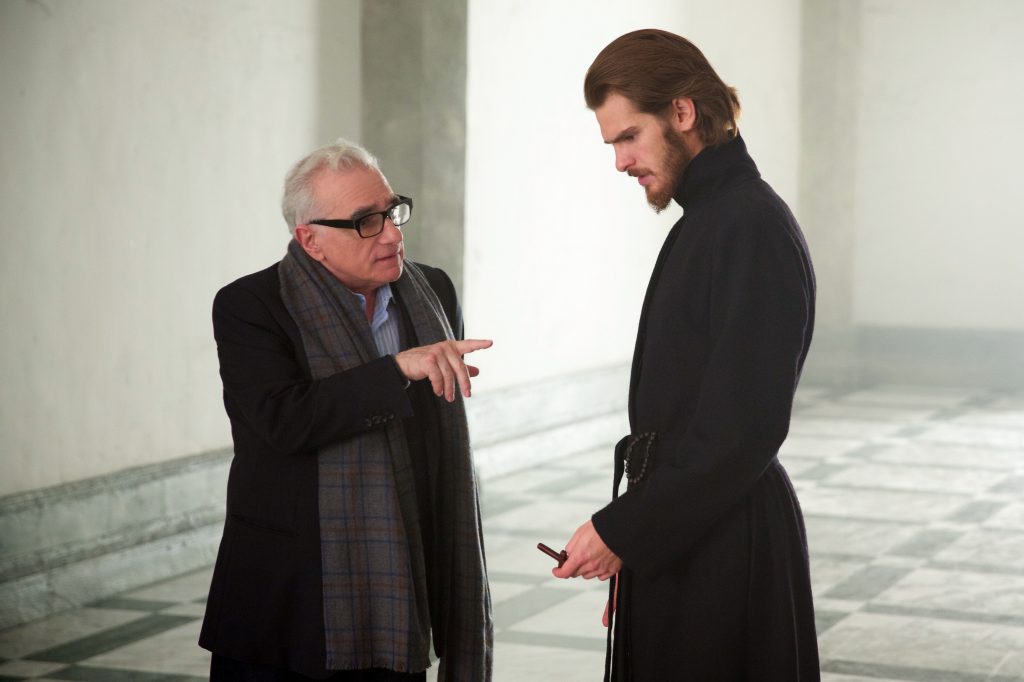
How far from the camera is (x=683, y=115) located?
285 centimetres

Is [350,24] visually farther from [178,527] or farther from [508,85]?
[178,527]

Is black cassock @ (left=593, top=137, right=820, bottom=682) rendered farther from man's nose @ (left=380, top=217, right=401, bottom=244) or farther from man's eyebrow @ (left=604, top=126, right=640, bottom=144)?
man's nose @ (left=380, top=217, right=401, bottom=244)

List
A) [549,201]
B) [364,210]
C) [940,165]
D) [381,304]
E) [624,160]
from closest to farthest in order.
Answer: [624,160]
[364,210]
[381,304]
[549,201]
[940,165]

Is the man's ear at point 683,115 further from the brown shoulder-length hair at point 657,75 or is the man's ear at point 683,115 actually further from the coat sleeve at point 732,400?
the coat sleeve at point 732,400

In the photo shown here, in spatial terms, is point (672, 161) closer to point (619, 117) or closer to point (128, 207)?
point (619, 117)

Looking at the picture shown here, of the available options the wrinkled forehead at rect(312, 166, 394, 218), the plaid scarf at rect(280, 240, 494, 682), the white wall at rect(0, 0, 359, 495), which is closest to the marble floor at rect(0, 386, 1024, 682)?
the white wall at rect(0, 0, 359, 495)

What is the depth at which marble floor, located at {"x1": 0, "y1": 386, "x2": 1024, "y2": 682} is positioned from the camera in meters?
5.70

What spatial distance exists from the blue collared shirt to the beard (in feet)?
2.65

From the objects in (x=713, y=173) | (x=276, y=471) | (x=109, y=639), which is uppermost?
(x=713, y=173)

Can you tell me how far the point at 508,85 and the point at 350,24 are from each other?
1.45 metres

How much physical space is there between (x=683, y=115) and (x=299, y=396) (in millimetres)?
980

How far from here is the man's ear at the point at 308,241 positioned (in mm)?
3359

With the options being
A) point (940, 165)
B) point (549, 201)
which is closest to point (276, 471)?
point (549, 201)

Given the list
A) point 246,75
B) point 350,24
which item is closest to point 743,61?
point 350,24
